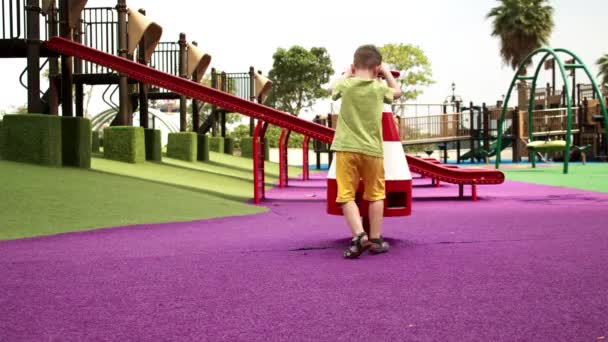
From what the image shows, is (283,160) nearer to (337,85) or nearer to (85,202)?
(85,202)

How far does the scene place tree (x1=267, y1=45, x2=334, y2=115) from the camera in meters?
67.7

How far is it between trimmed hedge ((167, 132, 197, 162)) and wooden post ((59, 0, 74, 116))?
6.28 meters

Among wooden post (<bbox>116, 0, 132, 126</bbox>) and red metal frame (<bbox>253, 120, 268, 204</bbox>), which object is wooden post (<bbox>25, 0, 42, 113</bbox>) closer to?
wooden post (<bbox>116, 0, 132, 126</bbox>)

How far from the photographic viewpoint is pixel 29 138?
413 inches

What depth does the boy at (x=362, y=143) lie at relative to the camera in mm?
4828

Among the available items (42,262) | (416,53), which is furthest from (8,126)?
(416,53)

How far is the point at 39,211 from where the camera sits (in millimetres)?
7422

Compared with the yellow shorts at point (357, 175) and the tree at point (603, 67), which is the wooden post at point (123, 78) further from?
the tree at point (603, 67)

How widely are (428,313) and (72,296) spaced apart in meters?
1.86

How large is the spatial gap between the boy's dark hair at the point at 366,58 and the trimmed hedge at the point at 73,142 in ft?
24.5

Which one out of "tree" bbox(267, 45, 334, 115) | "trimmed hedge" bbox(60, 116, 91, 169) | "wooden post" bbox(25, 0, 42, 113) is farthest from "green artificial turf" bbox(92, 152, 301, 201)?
"tree" bbox(267, 45, 334, 115)

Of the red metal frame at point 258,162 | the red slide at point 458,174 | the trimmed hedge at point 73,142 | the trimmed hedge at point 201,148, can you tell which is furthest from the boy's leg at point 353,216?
the trimmed hedge at point 201,148

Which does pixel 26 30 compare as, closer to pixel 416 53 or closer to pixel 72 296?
pixel 72 296

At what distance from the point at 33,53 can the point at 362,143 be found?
8472 millimetres
